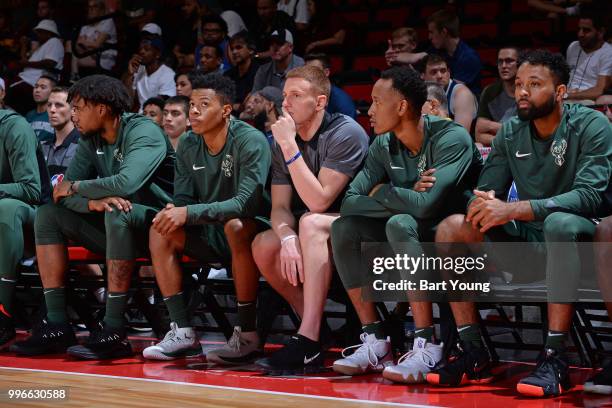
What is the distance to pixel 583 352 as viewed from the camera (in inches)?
169

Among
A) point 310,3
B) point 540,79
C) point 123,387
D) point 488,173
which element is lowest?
point 123,387

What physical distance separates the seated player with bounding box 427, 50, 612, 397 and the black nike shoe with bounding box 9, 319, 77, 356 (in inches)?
86.1

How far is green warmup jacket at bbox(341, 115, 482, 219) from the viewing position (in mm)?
4180

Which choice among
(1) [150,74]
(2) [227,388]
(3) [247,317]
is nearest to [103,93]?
(3) [247,317]

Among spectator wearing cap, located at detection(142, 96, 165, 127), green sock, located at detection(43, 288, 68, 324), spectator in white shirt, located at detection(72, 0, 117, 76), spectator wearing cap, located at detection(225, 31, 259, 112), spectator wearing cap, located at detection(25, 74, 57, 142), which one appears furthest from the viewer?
spectator in white shirt, located at detection(72, 0, 117, 76)

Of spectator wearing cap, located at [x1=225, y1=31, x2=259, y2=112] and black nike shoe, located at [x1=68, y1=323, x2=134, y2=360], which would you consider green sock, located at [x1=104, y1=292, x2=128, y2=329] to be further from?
spectator wearing cap, located at [x1=225, y1=31, x2=259, y2=112]

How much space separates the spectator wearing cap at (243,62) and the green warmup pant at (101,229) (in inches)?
141

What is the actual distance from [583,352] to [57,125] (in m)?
4.25

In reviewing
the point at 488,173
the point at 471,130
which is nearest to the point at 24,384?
the point at 488,173

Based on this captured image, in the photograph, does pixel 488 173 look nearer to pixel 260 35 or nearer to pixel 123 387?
pixel 123 387

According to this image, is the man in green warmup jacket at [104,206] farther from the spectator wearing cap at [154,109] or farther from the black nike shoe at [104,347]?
the spectator wearing cap at [154,109]

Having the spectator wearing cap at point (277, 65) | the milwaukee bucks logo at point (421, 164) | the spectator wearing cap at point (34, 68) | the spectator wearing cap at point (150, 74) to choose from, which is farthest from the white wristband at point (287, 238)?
the spectator wearing cap at point (34, 68)

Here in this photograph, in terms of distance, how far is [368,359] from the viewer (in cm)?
429

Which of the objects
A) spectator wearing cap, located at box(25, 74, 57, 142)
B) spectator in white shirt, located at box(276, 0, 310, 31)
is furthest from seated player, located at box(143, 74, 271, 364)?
spectator in white shirt, located at box(276, 0, 310, 31)
